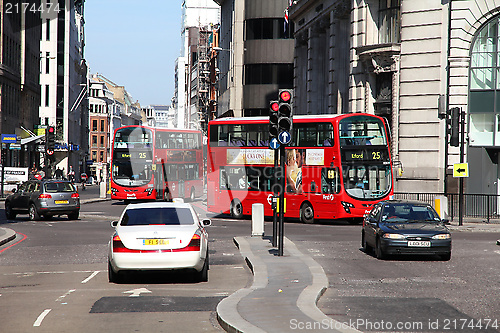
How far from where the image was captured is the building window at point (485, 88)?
35688 millimetres

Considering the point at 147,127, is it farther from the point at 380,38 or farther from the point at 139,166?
the point at 380,38

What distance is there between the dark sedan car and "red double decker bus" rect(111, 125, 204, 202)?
26.2 m

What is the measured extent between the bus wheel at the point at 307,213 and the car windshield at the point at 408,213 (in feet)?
42.7

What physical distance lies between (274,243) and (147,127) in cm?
2566

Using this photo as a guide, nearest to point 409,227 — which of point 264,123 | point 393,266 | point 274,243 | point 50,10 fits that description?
point 393,266

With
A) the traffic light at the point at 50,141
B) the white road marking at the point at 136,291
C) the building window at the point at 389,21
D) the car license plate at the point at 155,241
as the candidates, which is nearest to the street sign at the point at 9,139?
the traffic light at the point at 50,141

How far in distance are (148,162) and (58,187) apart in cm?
1290

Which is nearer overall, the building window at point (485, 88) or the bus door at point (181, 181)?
the building window at point (485, 88)

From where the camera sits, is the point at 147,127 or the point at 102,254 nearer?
the point at 102,254

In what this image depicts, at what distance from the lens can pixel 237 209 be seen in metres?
34.3

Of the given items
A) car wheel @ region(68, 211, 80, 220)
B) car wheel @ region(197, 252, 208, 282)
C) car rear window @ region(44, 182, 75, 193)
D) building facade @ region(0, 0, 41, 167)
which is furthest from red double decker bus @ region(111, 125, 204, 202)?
car wheel @ region(197, 252, 208, 282)

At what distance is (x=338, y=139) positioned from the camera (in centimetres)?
2988

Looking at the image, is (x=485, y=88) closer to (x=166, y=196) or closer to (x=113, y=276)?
(x=166, y=196)

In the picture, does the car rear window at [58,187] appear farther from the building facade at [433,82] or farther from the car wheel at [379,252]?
the car wheel at [379,252]
